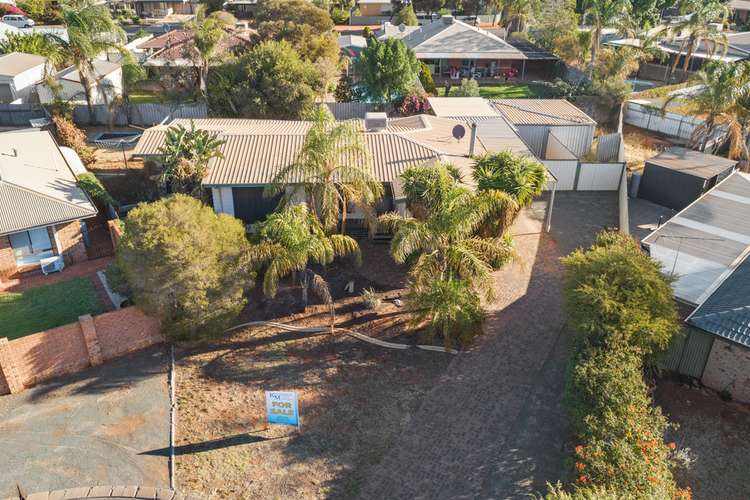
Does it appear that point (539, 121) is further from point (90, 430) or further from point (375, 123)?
point (90, 430)

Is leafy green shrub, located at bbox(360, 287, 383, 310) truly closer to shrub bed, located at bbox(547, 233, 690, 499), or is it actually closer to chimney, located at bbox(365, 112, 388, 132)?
shrub bed, located at bbox(547, 233, 690, 499)

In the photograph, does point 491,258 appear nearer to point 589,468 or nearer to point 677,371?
A: point 677,371

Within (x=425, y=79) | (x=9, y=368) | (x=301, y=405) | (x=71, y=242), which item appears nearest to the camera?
(x=301, y=405)

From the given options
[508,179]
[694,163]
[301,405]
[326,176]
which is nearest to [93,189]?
[326,176]

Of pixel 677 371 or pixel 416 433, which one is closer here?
pixel 416 433

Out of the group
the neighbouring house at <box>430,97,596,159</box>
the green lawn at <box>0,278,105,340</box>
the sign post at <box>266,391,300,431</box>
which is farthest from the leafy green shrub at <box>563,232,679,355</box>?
the neighbouring house at <box>430,97,596,159</box>

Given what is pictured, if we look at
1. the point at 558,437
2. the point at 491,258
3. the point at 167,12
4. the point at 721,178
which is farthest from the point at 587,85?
the point at 167,12
